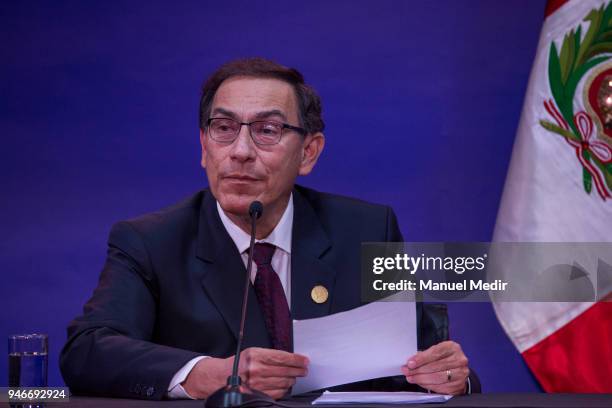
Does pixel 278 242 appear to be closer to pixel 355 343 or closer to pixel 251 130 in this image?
pixel 251 130

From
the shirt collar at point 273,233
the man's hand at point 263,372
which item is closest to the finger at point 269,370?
the man's hand at point 263,372

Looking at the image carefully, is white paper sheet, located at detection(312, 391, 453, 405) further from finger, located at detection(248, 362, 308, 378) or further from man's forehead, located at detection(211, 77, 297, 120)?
man's forehead, located at detection(211, 77, 297, 120)

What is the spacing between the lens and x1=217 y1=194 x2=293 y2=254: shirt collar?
Result: 228 cm

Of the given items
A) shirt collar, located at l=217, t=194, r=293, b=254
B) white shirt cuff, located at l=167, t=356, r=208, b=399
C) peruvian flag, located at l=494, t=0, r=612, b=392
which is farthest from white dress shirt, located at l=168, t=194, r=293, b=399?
peruvian flag, located at l=494, t=0, r=612, b=392

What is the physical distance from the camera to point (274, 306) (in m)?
2.15

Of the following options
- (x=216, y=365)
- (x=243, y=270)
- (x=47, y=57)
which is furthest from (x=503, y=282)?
(x=47, y=57)

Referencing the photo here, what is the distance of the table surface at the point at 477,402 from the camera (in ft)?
5.13

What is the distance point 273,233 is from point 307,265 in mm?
139

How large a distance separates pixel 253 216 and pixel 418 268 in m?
1.45

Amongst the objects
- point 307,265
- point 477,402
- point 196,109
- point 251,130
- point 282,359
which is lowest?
point 477,402

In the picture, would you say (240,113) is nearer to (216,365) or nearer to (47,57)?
(216,365)

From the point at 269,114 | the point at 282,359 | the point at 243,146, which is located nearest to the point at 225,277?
the point at 243,146

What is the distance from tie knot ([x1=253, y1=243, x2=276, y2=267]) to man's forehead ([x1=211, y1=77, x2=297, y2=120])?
366mm

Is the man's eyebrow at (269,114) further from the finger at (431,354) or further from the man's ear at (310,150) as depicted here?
the finger at (431,354)
